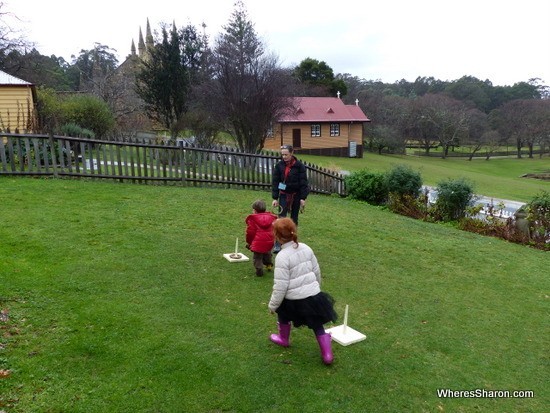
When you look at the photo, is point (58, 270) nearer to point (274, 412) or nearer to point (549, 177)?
point (274, 412)

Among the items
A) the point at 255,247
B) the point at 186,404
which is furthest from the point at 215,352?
the point at 255,247

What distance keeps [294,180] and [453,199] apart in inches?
263

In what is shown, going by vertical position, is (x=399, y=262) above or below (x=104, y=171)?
below

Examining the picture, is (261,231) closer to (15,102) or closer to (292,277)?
(292,277)

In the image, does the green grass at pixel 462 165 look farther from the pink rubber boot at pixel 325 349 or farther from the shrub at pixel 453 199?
the pink rubber boot at pixel 325 349

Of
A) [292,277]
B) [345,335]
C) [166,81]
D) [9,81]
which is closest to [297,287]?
[292,277]

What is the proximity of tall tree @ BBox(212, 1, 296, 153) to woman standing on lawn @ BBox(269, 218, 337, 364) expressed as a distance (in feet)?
65.6

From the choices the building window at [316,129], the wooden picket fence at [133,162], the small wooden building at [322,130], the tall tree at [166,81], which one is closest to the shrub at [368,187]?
the wooden picket fence at [133,162]

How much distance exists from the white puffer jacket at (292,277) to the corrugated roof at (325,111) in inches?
1405

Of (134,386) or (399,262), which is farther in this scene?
(399,262)

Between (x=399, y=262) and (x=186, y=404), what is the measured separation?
4709 mm

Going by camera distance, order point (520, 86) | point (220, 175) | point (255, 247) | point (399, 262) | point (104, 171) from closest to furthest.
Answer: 1. point (255, 247)
2. point (399, 262)
3. point (104, 171)
4. point (220, 175)
5. point (520, 86)

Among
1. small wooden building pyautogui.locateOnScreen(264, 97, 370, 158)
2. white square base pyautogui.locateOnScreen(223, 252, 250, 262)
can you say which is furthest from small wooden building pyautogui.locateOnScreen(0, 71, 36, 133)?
small wooden building pyautogui.locateOnScreen(264, 97, 370, 158)

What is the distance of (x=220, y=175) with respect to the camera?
12000 millimetres
